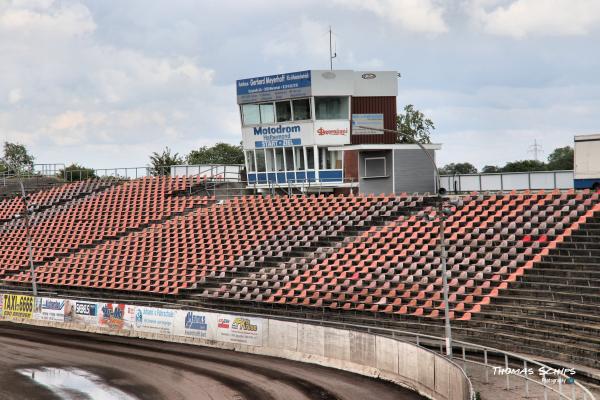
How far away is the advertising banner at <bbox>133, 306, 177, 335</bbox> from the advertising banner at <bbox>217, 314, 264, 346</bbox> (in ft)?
10.3

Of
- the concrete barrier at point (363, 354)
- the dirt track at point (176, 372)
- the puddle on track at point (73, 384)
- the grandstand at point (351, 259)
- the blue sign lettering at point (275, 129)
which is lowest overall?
the puddle on track at point (73, 384)

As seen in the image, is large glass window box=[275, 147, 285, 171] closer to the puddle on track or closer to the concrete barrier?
the concrete barrier

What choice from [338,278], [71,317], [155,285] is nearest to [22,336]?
[71,317]

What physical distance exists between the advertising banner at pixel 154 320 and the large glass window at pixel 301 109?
795 inches

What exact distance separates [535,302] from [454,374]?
9626 mm

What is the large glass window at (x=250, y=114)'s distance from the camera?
A: 54.4 metres

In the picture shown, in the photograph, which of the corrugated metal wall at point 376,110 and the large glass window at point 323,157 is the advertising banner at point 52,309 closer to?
the large glass window at point 323,157

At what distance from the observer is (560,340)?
85.4ft

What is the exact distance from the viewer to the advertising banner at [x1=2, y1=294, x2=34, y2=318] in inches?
1654

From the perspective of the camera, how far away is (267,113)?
53812mm

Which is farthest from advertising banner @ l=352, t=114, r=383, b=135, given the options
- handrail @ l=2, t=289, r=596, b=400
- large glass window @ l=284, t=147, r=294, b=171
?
handrail @ l=2, t=289, r=596, b=400

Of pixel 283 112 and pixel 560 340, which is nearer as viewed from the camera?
pixel 560 340

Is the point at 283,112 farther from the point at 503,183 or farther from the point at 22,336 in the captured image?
the point at 22,336

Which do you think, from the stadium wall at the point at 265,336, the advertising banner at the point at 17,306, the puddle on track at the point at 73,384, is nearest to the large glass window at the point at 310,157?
the stadium wall at the point at 265,336
